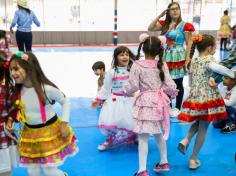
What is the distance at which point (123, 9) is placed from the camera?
14.9 meters

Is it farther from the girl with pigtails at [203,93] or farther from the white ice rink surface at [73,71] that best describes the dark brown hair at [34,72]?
the white ice rink surface at [73,71]

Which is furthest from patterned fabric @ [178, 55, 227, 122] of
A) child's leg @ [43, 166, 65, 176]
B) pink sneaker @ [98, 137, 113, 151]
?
child's leg @ [43, 166, 65, 176]

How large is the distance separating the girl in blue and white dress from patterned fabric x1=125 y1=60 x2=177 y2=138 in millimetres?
528

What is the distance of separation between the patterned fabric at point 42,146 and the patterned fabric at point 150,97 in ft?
2.13

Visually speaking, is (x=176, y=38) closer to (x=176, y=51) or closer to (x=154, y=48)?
(x=176, y=51)

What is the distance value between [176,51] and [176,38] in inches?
6.7

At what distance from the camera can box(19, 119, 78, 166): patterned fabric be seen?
2.29 meters

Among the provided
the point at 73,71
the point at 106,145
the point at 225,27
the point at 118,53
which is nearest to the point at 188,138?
the point at 106,145

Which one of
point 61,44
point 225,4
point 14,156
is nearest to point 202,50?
point 14,156

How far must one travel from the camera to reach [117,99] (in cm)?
326

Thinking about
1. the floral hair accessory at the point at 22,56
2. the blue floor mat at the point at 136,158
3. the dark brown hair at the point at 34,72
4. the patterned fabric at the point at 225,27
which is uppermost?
the patterned fabric at the point at 225,27

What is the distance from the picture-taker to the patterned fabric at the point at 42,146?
2285mm

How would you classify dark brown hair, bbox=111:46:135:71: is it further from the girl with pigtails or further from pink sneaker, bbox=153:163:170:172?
pink sneaker, bbox=153:163:170:172

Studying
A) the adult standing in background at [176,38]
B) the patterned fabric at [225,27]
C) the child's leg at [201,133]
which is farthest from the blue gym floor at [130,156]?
the patterned fabric at [225,27]
